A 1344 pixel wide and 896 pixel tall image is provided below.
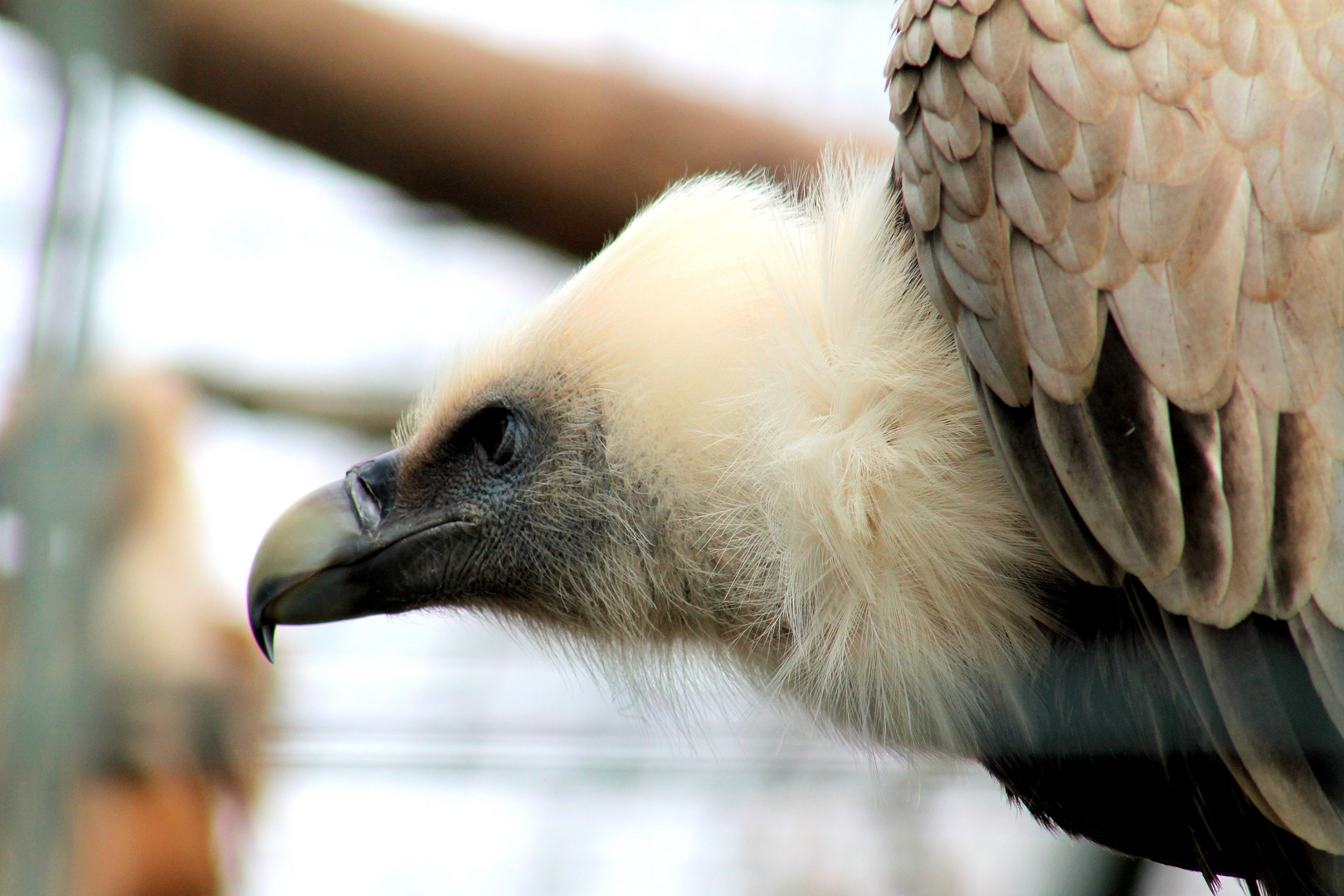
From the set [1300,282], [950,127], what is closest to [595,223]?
[950,127]

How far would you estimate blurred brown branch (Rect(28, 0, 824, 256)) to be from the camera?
1623 mm

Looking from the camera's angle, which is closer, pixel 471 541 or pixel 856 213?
pixel 856 213

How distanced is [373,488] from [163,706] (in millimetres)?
1496

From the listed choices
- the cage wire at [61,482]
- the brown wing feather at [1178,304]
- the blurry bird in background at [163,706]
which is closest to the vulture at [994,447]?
the brown wing feather at [1178,304]

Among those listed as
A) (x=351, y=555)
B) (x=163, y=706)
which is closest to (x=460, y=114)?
(x=351, y=555)

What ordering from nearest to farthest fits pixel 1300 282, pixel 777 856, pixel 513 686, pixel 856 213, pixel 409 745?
1. pixel 1300 282
2. pixel 856 213
3. pixel 409 745
4. pixel 513 686
5. pixel 777 856

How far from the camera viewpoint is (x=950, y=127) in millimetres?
951

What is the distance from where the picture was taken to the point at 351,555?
1242 millimetres

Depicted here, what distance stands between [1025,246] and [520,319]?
59 centimetres

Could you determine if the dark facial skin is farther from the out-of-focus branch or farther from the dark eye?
the out-of-focus branch

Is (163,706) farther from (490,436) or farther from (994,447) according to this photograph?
(994,447)

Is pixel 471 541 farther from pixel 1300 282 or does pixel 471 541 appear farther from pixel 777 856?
pixel 777 856

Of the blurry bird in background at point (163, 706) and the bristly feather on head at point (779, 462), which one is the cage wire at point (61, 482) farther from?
the blurry bird in background at point (163, 706)

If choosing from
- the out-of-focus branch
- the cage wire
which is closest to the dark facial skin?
the cage wire
